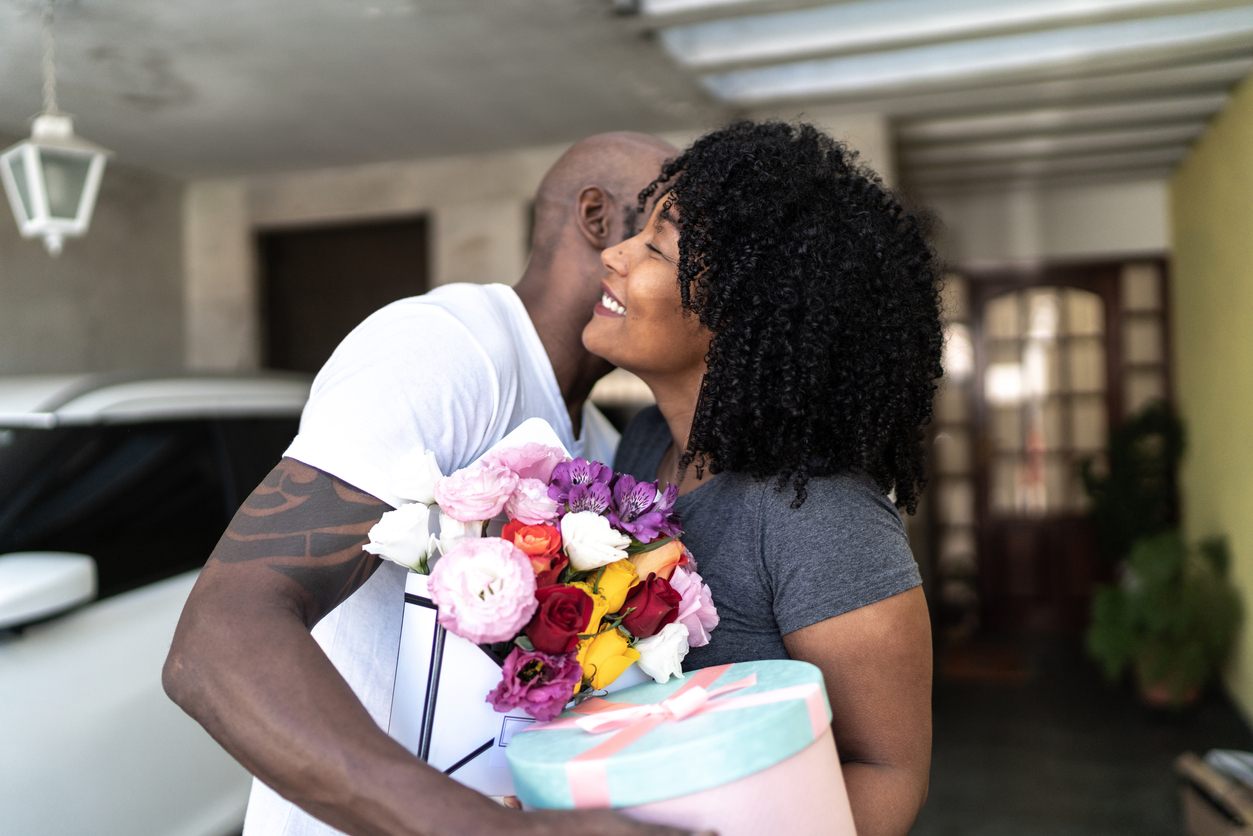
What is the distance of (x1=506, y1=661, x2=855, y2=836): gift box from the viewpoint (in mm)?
843

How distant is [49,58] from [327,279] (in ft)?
8.57

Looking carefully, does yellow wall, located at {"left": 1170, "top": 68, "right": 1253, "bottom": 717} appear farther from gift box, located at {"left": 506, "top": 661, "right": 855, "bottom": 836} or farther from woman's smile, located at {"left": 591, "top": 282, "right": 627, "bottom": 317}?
gift box, located at {"left": 506, "top": 661, "right": 855, "bottom": 836}

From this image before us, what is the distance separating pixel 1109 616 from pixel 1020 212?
3.18 metres

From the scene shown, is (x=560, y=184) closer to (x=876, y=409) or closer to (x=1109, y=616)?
(x=876, y=409)

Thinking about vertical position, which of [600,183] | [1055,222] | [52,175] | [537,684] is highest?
[1055,222]

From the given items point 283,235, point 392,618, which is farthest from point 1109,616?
point 283,235

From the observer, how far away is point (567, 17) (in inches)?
140

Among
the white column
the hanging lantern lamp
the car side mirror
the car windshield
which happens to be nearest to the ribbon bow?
the car side mirror

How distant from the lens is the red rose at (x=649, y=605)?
1036 mm

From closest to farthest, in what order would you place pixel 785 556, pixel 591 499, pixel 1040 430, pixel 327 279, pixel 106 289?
pixel 591 499 → pixel 785 556 → pixel 106 289 → pixel 327 279 → pixel 1040 430

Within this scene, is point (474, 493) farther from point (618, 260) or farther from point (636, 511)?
point (618, 260)

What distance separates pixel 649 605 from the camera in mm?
1038

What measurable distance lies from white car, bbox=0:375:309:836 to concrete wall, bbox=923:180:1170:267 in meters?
5.60

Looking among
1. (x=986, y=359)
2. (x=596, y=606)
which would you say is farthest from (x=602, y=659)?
(x=986, y=359)
